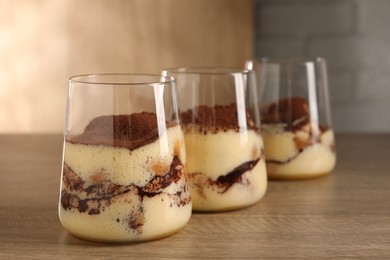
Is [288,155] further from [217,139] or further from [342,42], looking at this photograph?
[342,42]

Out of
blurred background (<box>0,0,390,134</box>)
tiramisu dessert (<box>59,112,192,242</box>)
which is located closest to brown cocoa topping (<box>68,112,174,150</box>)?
tiramisu dessert (<box>59,112,192,242</box>)

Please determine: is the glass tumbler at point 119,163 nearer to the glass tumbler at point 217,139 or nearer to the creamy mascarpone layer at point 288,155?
the glass tumbler at point 217,139

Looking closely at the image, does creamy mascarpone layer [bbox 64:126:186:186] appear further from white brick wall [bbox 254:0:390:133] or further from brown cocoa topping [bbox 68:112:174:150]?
white brick wall [bbox 254:0:390:133]

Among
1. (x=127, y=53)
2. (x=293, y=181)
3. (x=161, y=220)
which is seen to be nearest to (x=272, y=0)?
(x=127, y=53)

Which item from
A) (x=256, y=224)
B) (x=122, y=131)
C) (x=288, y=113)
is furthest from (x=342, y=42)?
(x=122, y=131)

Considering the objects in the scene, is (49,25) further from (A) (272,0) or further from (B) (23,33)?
(A) (272,0)
